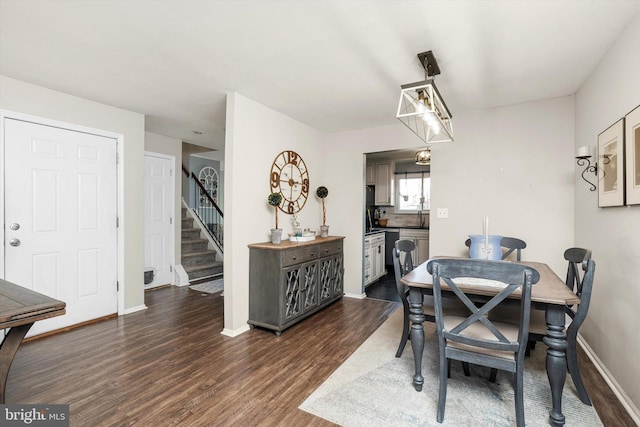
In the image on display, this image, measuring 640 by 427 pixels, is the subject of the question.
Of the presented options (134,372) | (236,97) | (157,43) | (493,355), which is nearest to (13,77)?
(157,43)

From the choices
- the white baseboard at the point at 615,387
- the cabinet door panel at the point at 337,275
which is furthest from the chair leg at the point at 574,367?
the cabinet door panel at the point at 337,275

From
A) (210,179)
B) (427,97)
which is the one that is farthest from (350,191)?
(210,179)

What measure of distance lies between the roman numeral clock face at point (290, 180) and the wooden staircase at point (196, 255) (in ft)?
8.22

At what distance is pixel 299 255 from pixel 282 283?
395 mm

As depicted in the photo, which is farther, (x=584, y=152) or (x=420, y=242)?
(x=420, y=242)

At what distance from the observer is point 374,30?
77.4 inches

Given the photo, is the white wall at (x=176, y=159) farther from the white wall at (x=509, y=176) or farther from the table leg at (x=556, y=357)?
the table leg at (x=556, y=357)

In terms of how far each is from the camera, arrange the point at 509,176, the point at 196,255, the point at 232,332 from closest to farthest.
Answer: the point at 232,332
the point at 509,176
the point at 196,255

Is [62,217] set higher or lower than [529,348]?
higher

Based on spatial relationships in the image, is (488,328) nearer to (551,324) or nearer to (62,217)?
(551,324)

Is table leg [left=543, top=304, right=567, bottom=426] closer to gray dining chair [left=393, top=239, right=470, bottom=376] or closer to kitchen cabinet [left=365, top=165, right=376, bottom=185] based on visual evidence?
gray dining chair [left=393, top=239, right=470, bottom=376]

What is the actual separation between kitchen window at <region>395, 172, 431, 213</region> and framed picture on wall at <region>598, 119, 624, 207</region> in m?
3.86

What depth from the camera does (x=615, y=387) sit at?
6.56 feet

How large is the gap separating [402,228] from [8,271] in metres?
5.43
